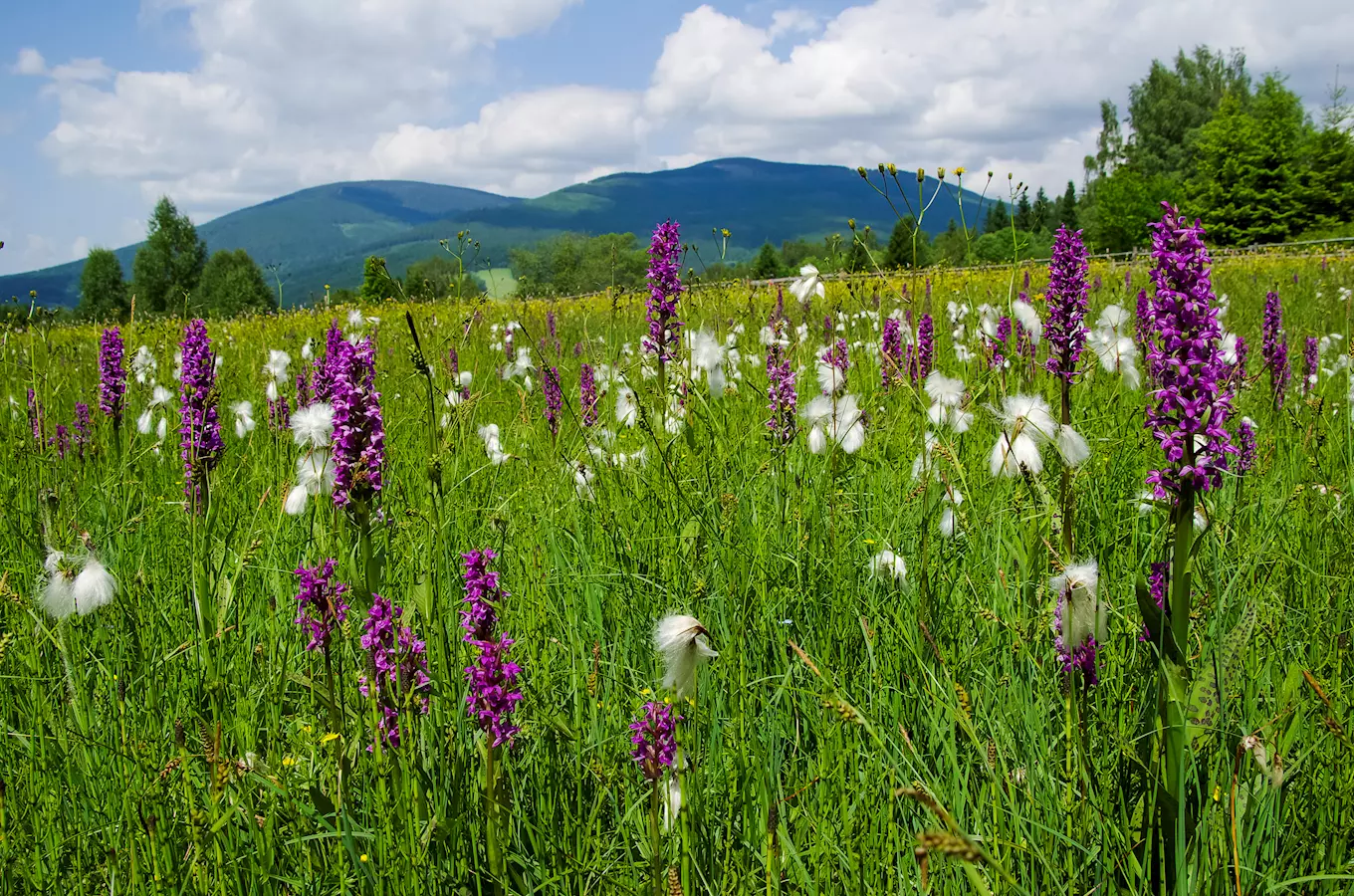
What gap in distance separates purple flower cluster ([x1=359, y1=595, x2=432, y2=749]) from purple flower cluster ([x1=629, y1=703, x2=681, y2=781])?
42cm

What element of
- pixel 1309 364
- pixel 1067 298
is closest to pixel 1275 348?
pixel 1309 364

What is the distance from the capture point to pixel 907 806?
154cm

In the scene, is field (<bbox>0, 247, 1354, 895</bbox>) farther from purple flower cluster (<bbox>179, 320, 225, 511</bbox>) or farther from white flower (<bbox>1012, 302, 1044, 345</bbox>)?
white flower (<bbox>1012, 302, 1044, 345</bbox>)

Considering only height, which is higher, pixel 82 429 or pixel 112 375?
pixel 112 375

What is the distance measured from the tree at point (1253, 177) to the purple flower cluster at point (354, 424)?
59707 millimetres

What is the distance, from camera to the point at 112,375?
13.7 ft

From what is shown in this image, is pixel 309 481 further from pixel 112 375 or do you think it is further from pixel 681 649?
pixel 112 375

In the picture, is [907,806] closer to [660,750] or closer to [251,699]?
[660,750]

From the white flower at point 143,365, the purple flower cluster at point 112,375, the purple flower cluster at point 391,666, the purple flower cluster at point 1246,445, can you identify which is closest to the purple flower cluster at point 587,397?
the purple flower cluster at point 391,666

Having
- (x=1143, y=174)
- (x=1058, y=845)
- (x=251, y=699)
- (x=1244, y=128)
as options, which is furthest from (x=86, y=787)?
(x=1143, y=174)

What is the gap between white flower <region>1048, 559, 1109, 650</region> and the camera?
136cm

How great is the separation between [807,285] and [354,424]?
190cm

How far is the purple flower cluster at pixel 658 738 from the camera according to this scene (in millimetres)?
1264

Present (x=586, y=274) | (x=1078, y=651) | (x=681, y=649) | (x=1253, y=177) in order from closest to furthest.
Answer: (x=681, y=649)
(x=1078, y=651)
(x=586, y=274)
(x=1253, y=177)
